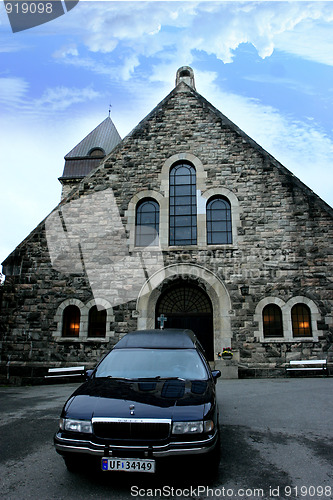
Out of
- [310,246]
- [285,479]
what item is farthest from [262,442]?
[310,246]

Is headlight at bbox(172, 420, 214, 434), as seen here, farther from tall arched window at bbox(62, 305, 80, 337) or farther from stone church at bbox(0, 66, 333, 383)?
tall arched window at bbox(62, 305, 80, 337)

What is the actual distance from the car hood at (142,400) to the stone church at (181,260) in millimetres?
6984

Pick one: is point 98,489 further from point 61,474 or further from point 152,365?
point 152,365

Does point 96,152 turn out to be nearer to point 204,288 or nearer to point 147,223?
point 147,223

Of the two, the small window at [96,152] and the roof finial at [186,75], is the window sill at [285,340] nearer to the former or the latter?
the roof finial at [186,75]

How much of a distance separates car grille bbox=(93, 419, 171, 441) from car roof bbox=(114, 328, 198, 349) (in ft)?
5.65

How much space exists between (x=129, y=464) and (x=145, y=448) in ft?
0.61

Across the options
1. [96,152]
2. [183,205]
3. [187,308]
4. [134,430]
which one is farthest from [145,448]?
[96,152]

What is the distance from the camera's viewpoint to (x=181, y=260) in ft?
38.8

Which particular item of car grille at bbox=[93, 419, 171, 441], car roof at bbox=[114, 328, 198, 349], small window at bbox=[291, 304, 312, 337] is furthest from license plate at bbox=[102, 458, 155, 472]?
small window at bbox=[291, 304, 312, 337]

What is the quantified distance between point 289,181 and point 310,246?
8.24ft

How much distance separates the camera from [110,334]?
11.3 metres

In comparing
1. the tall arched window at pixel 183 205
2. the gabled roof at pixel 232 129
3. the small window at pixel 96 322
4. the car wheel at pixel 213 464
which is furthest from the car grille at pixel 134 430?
the gabled roof at pixel 232 129

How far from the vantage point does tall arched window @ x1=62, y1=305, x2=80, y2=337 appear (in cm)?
1159
